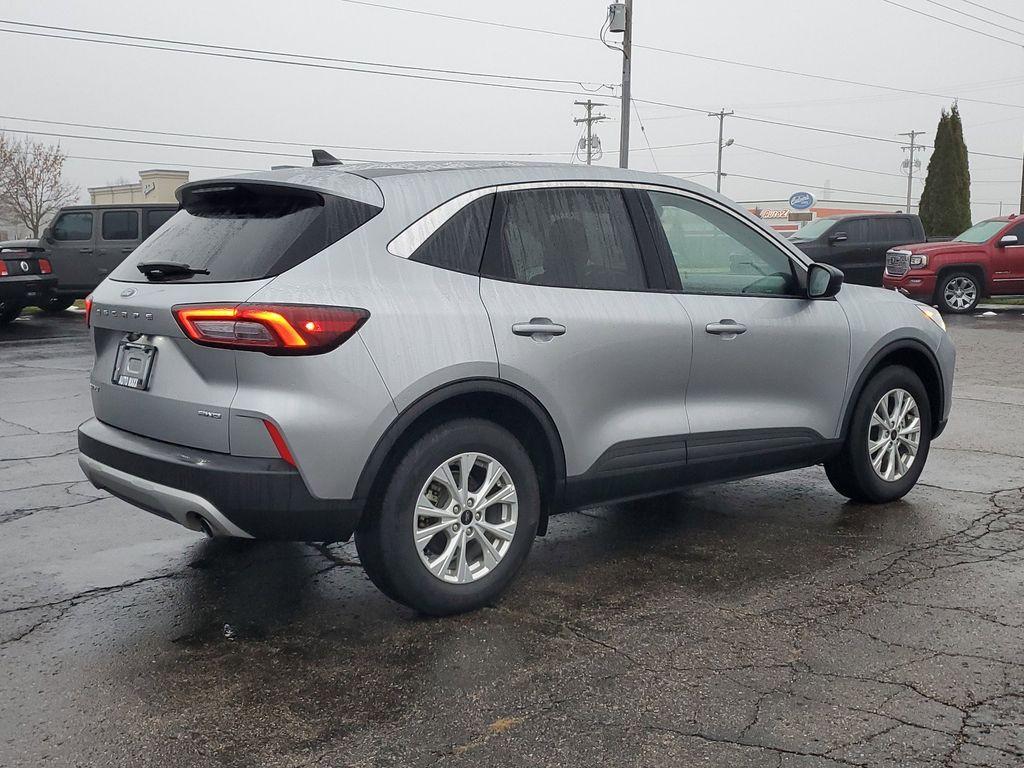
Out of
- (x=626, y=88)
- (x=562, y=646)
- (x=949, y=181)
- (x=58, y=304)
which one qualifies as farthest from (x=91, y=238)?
(x=949, y=181)

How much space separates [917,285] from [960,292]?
111 cm

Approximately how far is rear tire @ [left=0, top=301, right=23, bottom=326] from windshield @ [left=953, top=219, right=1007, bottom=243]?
1742cm

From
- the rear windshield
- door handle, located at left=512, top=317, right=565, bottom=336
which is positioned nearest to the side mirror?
door handle, located at left=512, top=317, right=565, bottom=336

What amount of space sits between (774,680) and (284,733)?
1.64m

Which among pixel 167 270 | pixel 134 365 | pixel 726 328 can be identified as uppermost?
pixel 167 270

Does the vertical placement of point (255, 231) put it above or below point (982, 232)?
Result: below

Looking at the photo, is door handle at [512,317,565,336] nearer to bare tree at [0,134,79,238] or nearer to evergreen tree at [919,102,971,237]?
evergreen tree at [919,102,971,237]

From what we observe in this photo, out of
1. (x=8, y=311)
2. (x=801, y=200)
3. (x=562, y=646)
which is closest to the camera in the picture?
(x=562, y=646)

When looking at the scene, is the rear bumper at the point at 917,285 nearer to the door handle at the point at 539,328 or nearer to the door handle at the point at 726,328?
the door handle at the point at 726,328

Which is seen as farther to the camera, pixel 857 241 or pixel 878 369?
pixel 857 241

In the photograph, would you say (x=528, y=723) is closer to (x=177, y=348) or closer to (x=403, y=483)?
(x=403, y=483)

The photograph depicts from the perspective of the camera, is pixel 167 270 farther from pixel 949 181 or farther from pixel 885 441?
pixel 949 181

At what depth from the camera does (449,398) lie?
399 cm

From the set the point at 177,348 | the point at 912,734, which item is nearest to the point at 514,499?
the point at 177,348
